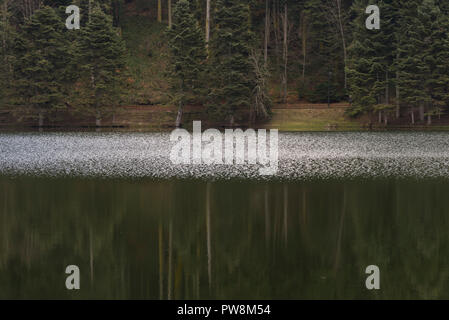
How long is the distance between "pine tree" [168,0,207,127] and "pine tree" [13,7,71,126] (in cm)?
962

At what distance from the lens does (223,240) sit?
13.3 meters

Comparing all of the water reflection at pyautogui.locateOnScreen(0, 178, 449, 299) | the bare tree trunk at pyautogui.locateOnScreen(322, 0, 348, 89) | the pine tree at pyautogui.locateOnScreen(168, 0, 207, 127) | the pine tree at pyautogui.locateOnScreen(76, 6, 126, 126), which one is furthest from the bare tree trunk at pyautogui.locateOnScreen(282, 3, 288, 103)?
the water reflection at pyautogui.locateOnScreen(0, 178, 449, 299)

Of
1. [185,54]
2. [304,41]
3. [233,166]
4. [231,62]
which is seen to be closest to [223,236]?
[233,166]

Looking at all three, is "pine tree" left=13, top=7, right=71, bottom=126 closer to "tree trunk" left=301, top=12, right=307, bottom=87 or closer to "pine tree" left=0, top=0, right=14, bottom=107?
"pine tree" left=0, top=0, right=14, bottom=107

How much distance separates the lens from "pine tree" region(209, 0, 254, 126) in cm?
5341

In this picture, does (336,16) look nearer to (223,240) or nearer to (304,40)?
(304,40)

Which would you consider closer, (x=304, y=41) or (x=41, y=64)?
(x=41, y=64)

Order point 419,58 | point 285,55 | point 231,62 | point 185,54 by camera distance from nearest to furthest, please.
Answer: point 419,58 < point 231,62 < point 185,54 < point 285,55

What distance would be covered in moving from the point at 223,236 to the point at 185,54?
139 ft

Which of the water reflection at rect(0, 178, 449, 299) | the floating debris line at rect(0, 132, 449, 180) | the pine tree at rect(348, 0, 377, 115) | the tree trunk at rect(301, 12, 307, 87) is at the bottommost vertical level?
the water reflection at rect(0, 178, 449, 299)

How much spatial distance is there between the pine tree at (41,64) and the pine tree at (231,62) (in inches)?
522

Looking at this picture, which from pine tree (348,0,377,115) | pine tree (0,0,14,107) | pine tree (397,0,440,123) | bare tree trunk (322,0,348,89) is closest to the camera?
pine tree (397,0,440,123)

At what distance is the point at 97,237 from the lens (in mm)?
13547

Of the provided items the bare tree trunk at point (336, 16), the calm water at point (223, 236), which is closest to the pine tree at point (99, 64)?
the bare tree trunk at point (336, 16)
